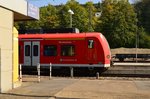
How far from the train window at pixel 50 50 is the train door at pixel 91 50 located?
102 inches

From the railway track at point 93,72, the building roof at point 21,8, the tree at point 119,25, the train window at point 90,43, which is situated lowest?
the railway track at point 93,72

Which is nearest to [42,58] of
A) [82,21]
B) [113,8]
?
[82,21]

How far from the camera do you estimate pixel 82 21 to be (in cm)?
7719

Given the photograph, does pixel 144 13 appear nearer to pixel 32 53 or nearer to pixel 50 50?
pixel 50 50

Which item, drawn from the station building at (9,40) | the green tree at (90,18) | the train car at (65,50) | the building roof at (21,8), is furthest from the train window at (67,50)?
the green tree at (90,18)

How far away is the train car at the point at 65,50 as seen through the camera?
29219mm

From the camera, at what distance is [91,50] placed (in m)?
29.3

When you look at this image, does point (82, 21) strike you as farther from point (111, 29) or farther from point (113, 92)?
point (113, 92)

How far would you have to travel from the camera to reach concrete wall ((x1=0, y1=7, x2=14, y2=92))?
57.6 feet

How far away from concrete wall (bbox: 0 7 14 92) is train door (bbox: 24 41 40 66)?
12095 mm

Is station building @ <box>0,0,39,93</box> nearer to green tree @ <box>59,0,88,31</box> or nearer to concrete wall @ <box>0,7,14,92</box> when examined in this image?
concrete wall @ <box>0,7,14,92</box>

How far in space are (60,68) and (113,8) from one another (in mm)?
52011

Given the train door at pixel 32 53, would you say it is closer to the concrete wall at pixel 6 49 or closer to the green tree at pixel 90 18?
the concrete wall at pixel 6 49

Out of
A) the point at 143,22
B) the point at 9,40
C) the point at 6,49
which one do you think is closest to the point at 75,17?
the point at 143,22
